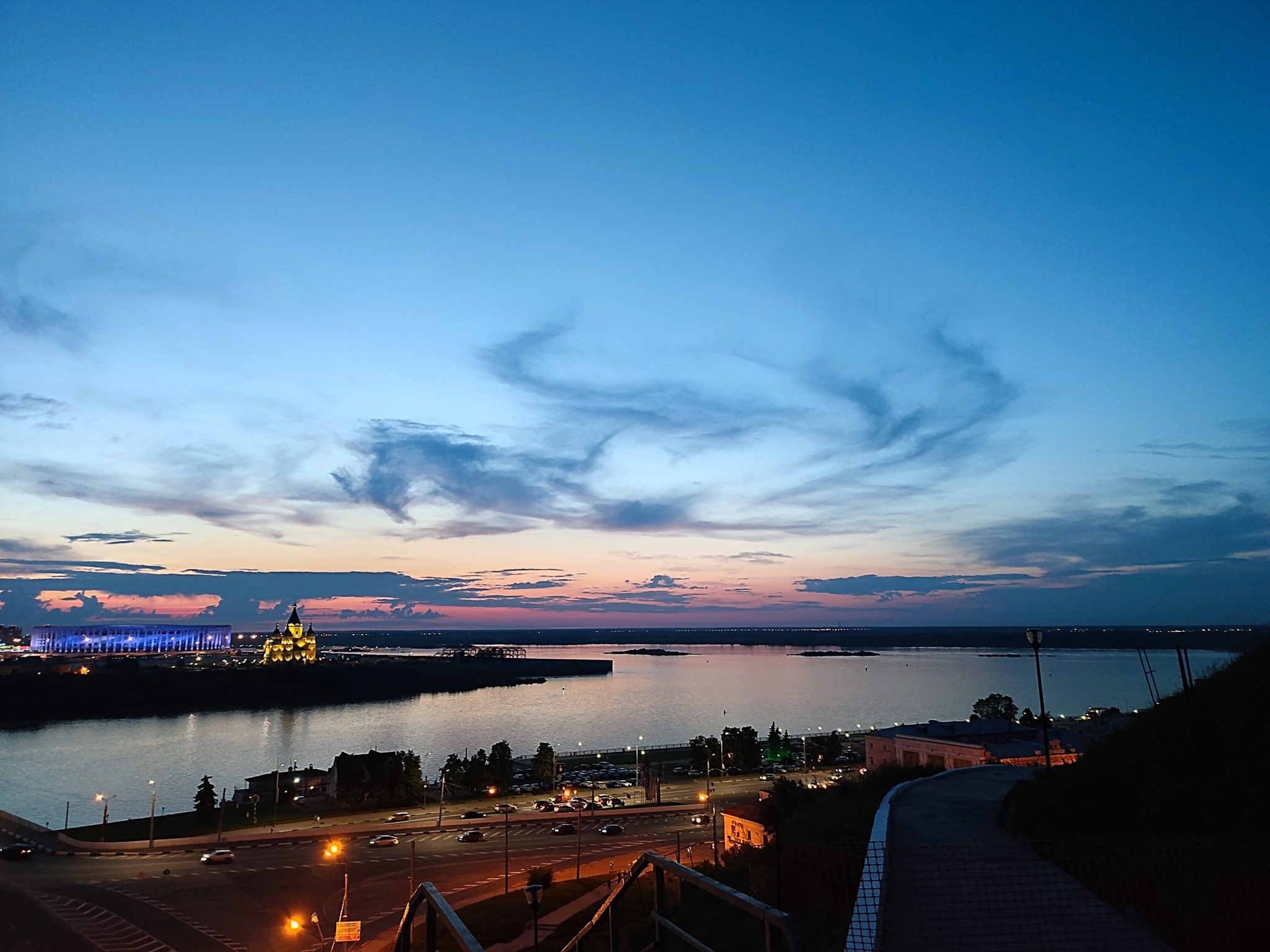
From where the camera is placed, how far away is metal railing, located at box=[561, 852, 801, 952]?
1.94 m

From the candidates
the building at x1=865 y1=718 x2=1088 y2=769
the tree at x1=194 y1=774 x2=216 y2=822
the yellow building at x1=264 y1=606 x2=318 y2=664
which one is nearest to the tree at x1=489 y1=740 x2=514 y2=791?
the tree at x1=194 y1=774 x2=216 y2=822

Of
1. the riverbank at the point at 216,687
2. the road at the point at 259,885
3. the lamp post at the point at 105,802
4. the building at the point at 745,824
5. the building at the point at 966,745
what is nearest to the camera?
the road at the point at 259,885

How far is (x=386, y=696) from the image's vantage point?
95.2 m

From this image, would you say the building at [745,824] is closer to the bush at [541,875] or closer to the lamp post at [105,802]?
the bush at [541,875]

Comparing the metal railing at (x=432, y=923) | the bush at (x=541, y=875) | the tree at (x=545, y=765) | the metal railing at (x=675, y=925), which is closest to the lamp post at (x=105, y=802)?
the tree at (x=545, y=765)

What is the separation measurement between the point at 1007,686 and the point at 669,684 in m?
38.3

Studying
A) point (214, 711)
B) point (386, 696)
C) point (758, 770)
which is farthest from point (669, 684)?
point (758, 770)

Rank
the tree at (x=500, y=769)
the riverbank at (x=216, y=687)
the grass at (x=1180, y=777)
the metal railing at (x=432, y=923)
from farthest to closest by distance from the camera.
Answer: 1. the riverbank at (x=216, y=687)
2. the tree at (x=500, y=769)
3. the grass at (x=1180, y=777)
4. the metal railing at (x=432, y=923)

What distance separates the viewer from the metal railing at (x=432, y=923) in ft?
7.87

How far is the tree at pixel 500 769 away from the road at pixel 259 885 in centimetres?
942

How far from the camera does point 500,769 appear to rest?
131ft

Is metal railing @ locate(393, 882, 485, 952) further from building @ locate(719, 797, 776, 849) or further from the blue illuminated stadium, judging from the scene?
the blue illuminated stadium

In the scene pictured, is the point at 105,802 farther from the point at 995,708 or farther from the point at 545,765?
the point at 995,708

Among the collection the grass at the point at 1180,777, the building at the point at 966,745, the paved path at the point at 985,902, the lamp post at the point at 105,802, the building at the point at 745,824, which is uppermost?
the grass at the point at 1180,777
